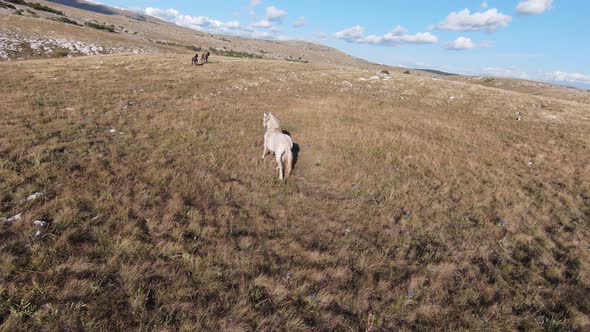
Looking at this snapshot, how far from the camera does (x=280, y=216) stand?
8016mm

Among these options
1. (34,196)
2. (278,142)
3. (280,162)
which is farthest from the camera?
(278,142)

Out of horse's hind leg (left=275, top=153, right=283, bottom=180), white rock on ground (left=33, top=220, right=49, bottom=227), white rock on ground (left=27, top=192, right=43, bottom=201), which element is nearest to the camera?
white rock on ground (left=33, top=220, right=49, bottom=227)

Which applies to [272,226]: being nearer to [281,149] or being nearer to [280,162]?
[280,162]

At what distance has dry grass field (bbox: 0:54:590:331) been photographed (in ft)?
15.3

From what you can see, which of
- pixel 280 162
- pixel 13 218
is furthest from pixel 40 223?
pixel 280 162

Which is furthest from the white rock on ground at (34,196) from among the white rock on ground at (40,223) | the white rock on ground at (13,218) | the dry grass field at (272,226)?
the white rock on ground at (40,223)

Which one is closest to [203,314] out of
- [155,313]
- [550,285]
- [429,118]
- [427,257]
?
[155,313]

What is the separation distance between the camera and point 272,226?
7.38 meters

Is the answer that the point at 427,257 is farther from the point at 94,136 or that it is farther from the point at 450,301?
the point at 94,136

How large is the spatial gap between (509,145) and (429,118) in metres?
6.36

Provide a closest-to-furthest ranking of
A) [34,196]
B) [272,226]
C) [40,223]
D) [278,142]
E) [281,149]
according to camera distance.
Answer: [40,223] → [34,196] → [272,226] → [281,149] → [278,142]

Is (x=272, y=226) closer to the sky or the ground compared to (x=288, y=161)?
closer to the ground

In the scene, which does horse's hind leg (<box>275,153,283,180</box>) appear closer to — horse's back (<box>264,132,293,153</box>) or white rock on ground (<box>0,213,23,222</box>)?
horse's back (<box>264,132,293,153</box>)

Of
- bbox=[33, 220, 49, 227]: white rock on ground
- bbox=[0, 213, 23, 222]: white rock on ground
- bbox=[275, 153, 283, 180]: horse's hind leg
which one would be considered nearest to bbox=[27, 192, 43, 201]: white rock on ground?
bbox=[0, 213, 23, 222]: white rock on ground
